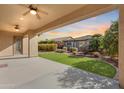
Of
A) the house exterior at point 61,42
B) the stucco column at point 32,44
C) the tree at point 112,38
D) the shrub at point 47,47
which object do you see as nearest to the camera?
the tree at point 112,38

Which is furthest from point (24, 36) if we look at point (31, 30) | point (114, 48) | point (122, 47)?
point (122, 47)

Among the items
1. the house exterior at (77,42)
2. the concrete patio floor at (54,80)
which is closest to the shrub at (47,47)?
the house exterior at (77,42)

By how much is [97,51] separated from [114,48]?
10.5 feet

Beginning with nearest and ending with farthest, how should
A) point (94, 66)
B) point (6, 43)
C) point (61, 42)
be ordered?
point (94, 66), point (6, 43), point (61, 42)

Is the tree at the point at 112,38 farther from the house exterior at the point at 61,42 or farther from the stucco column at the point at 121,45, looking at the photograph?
the house exterior at the point at 61,42

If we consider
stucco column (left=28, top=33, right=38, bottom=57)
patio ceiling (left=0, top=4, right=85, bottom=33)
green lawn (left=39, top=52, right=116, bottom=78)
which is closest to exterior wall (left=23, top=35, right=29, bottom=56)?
stucco column (left=28, top=33, right=38, bottom=57)

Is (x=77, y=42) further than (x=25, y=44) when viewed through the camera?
Yes

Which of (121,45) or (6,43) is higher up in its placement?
(6,43)

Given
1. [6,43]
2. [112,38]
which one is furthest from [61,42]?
[112,38]

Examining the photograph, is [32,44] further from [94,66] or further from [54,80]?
[54,80]

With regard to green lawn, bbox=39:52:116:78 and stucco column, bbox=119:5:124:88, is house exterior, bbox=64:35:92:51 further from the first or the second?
stucco column, bbox=119:5:124:88
